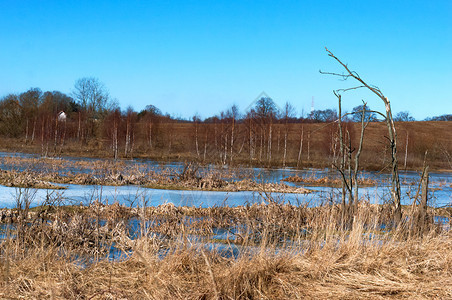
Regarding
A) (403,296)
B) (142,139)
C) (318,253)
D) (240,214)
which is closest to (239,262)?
(318,253)

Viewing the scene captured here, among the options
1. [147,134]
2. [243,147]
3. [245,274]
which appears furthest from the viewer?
[147,134]

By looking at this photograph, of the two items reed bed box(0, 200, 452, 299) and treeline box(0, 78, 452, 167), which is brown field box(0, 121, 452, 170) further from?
reed bed box(0, 200, 452, 299)

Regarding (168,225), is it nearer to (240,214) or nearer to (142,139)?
(240,214)

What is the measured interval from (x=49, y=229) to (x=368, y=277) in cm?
491

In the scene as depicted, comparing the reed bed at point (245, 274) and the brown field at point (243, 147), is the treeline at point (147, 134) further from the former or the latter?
the reed bed at point (245, 274)

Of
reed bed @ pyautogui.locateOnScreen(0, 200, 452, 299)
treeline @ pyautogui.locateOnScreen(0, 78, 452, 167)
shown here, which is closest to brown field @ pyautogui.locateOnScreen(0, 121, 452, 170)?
treeline @ pyautogui.locateOnScreen(0, 78, 452, 167)

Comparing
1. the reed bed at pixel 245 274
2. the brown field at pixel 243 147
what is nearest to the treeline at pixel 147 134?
the brown field at pixel 243 147

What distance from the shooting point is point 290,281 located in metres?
4.26

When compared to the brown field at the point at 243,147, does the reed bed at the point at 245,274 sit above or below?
below

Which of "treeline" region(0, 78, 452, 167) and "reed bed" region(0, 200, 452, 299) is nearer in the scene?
"reed bed" region(0, 200, 452, 299)

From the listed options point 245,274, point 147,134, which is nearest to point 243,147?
point 147,134

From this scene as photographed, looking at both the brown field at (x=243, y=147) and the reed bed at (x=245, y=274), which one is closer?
the reed bed at (x=245, y=274)

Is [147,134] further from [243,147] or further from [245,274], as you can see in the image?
[245,274]

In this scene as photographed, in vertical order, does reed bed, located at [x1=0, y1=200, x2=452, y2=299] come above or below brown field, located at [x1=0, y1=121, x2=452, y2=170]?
below
